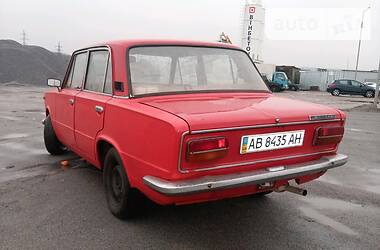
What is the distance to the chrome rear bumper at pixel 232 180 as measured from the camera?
2.68 m

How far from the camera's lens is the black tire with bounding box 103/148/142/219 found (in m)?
3.41

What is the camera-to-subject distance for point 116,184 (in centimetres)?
370

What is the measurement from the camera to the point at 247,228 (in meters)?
3.51

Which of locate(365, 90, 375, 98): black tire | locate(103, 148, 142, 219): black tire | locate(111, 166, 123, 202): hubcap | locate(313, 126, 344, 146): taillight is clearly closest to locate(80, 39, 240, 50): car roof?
locate(103, 148, 142, 219): black tire

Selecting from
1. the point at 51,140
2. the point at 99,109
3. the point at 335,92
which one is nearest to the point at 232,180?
the point at 99,109

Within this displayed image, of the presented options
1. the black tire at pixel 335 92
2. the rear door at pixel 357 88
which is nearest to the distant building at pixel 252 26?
the black tire at pixel 335 92

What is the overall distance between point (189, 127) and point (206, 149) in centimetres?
21

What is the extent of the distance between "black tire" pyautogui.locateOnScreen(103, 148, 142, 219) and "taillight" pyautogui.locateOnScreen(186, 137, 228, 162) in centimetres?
88

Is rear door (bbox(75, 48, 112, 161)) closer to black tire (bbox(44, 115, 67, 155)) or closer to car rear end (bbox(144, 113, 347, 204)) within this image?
car rear end (bbox(144, 113, 347, 204))

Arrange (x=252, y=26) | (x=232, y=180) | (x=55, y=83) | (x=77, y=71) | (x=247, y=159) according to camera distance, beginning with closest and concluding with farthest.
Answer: (x=232, y=180)
(x=247, y=159)
(x=77, y=71)
(x=55, y=83)
(x=252, y=26)

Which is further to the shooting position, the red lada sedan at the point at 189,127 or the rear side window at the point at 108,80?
the rear side window at the point at 108,80

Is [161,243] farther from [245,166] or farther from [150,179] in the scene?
[245,166]

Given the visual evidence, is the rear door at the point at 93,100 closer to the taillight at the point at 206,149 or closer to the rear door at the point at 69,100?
the rear door at the point at 69,100

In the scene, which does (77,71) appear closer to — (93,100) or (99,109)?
(93,100)
